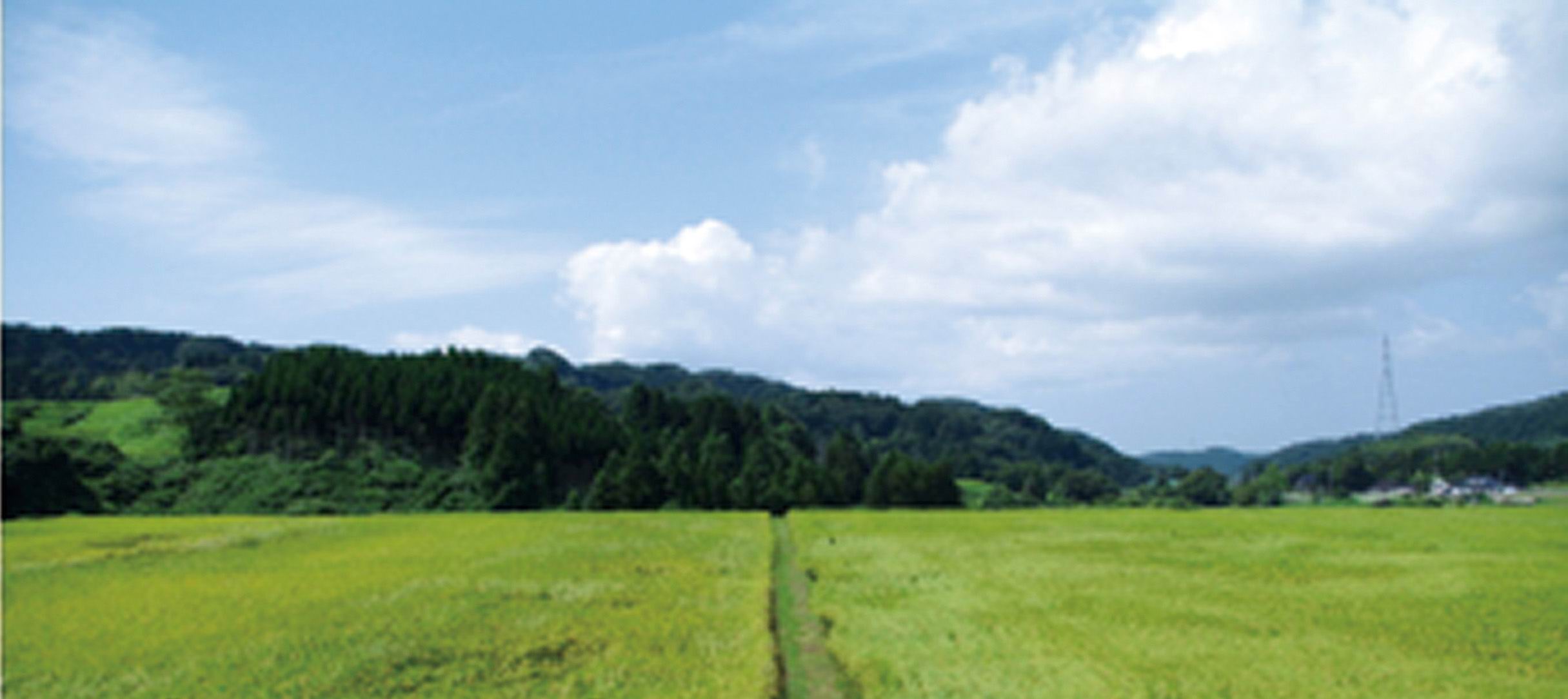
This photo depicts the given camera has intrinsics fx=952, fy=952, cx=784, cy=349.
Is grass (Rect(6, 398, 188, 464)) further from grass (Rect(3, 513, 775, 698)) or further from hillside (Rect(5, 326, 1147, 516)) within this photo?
grass (Rect(3, 513, 775, 698))

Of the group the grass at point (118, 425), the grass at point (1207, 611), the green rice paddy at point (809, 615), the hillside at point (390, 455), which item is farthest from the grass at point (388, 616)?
the grass at point (118, 425)

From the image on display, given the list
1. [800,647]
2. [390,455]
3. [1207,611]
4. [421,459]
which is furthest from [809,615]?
[421,459]

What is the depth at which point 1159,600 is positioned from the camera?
30.1 meters

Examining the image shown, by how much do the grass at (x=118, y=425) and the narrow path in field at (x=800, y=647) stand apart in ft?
287

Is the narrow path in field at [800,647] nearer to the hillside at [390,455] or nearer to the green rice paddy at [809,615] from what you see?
the green rice paddy at [809,615]

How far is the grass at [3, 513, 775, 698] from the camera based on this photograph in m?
21.9

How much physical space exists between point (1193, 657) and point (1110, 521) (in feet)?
130

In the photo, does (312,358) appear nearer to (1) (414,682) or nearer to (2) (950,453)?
(1) (414,682)

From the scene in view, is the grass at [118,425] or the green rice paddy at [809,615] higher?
the grass at [118,425]

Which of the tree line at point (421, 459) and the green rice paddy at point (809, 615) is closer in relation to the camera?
the green rice paddy at point (809, 615)

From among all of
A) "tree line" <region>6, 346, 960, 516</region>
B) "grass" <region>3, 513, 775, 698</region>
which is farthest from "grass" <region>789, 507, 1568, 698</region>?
"tree line" <region>6, 346, 960, 516</region>

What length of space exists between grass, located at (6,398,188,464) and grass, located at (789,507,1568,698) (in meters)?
86.7

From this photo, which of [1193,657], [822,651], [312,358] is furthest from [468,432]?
[1193,657]

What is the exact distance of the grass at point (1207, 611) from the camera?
2052 centimetres
